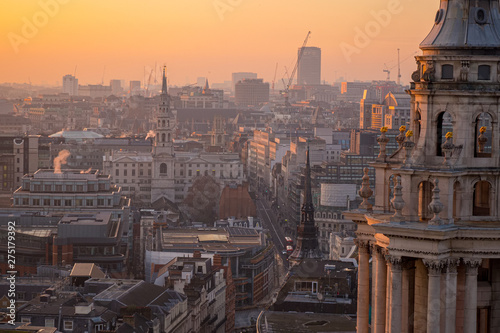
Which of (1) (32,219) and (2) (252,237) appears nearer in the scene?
(1) (32,219)

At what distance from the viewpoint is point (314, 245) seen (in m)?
122

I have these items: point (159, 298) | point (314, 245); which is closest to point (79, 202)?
point (314, 245)

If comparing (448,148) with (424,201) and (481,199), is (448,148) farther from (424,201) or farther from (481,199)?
(481,199)

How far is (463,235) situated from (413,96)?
268 cm

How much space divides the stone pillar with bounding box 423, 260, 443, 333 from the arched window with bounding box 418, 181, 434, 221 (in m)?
1.10

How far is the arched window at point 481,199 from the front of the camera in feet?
80.3

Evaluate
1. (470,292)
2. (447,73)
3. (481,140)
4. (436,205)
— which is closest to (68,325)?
(481,140)

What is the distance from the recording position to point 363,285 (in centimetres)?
2794

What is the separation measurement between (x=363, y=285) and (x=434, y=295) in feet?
14.4

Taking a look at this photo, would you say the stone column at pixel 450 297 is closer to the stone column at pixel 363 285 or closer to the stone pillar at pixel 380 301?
the stone pillar at pixel 380 301

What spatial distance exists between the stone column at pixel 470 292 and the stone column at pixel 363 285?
3.69m

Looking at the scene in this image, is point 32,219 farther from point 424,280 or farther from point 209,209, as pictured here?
point 424,280

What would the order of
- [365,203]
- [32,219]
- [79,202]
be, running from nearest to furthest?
[365,203], [32,219], [79,202]

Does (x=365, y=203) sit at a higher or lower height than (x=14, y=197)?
higher
